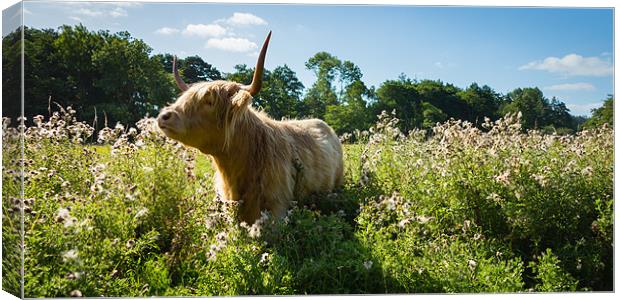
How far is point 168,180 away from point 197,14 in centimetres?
125

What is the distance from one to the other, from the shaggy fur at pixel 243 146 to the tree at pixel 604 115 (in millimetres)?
2398

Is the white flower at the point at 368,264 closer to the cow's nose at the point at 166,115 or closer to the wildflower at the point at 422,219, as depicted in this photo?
the wildflower at the point at 422,219

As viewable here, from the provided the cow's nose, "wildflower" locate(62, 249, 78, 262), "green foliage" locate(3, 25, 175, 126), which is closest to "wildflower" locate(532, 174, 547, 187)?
the cow's nose

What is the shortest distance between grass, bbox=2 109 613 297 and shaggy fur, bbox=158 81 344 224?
20cm

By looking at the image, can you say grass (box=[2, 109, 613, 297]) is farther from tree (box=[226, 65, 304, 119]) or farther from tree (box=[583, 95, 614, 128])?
tree (box=[226, 65, 304, 119])

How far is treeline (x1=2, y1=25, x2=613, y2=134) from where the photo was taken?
3885 mm

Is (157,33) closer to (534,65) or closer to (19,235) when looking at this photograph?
(19,235)

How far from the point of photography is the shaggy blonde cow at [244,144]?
13.8 ft

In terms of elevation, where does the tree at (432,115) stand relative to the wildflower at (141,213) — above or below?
above

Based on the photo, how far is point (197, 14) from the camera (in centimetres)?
427

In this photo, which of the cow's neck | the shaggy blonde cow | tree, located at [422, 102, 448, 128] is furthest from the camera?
tree, located at [422, 102, 448, 128]

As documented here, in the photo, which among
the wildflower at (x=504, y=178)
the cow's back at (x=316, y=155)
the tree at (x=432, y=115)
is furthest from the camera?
the cow's back at (x=316, y=155)

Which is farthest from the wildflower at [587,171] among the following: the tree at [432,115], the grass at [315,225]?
the tree at [432,115]

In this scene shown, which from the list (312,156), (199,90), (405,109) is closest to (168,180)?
(199,90)
